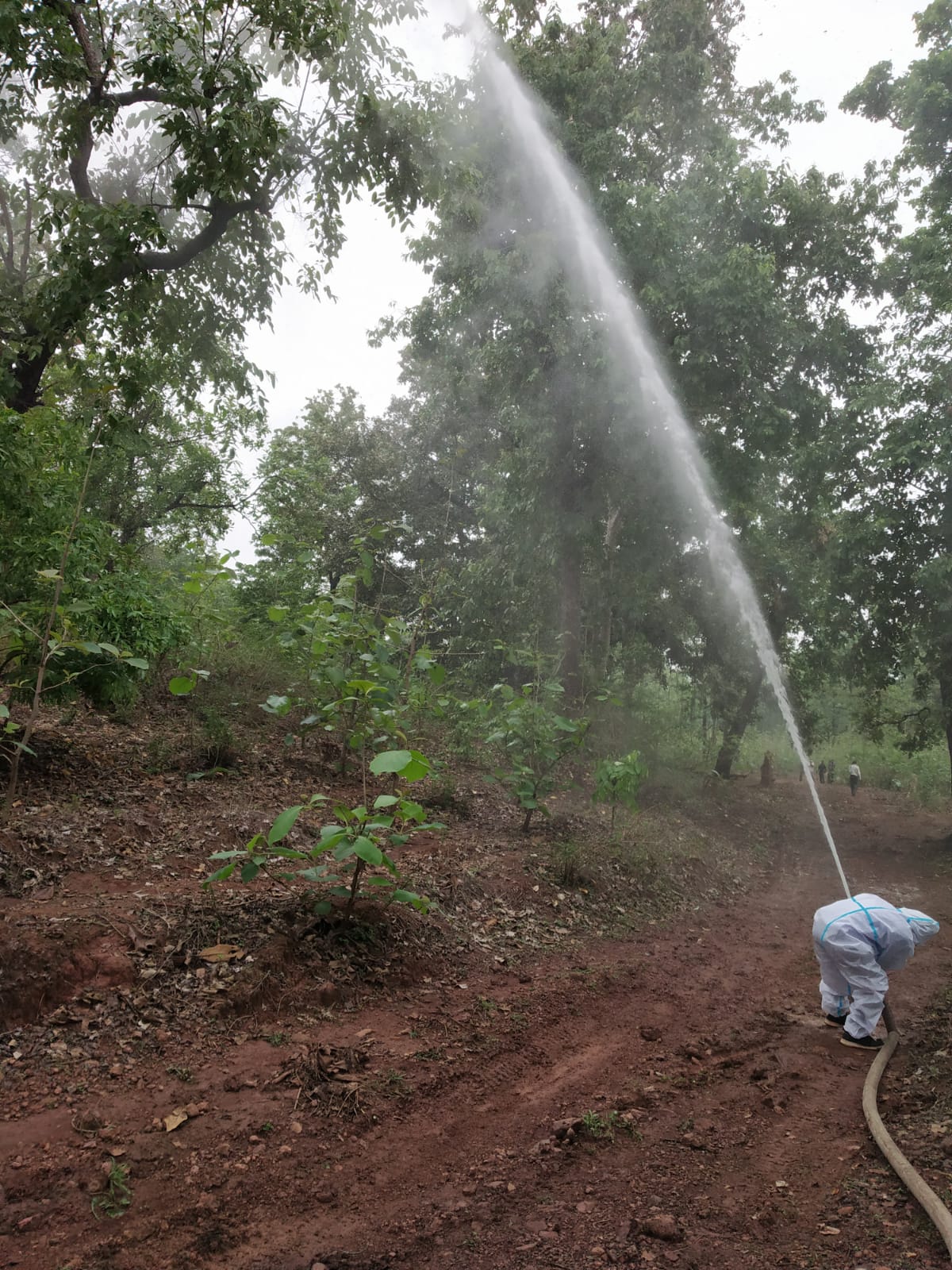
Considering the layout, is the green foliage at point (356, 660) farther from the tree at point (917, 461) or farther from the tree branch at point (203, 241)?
the tree at point (917, 461)

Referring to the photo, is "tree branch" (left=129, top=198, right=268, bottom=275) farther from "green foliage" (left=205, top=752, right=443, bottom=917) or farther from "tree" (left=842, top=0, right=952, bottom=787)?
"tree" (left=842, top=0, right=952, bottom=787)

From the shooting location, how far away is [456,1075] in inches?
159

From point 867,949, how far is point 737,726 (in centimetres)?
1213

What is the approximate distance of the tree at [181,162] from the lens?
7180mm

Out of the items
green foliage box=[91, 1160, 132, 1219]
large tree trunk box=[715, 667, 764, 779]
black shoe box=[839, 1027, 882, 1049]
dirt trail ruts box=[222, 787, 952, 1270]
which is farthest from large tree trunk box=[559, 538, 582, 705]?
green foliage box=[91, 1160, 132, 1219]

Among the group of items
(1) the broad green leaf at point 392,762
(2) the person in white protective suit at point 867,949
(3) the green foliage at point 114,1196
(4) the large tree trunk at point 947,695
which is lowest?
(3) the green foliage at point 114,1196

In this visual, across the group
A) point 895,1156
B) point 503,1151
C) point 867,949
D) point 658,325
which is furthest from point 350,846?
point 658,325

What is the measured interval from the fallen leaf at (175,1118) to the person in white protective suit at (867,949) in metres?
3.74

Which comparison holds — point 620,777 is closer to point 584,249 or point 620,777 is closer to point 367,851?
point 367,851

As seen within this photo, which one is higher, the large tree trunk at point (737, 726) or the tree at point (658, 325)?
the tree at point (658, 325)

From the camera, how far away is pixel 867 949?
4.85m

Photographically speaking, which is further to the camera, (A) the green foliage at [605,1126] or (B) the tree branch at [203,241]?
(B) the tree branch at [203,241]

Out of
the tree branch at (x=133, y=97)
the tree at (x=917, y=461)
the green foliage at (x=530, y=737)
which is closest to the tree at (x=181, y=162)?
the tree branch at (x=133, y=97)

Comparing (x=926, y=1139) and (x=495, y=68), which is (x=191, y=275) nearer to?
(x=495, y=68)
